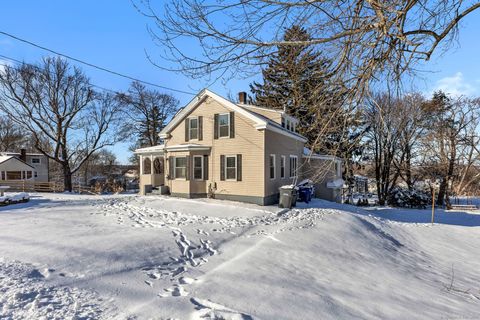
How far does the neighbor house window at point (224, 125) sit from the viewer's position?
46.9ft

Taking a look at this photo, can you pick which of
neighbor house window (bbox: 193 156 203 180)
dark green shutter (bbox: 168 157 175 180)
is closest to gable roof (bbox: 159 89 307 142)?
dark green shutter (bbox: 168 157 175 180)

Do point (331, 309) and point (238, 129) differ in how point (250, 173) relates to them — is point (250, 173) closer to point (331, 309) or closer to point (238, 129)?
point (238, 129)

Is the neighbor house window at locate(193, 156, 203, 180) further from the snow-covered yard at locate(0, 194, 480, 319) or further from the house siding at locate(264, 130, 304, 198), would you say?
the snow-covered yard at locate(0, 194, 480, 319)

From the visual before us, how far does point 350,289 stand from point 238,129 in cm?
1020

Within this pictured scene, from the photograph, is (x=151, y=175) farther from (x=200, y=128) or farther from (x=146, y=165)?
(x=200, y=128)

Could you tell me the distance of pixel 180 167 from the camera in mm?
15273

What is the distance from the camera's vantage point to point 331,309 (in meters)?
3.87

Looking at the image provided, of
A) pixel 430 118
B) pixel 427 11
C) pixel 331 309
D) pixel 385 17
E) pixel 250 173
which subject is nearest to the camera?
pixel 385 17

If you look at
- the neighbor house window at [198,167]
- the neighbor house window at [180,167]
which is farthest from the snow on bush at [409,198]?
the neighbor house window at [180,167]

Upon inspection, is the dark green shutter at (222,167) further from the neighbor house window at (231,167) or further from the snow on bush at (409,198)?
the snow on bush at (409,198)

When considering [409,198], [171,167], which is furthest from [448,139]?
[171,167]

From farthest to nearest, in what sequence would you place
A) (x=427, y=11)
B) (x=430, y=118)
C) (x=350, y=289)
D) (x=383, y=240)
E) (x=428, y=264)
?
(x=430, y=118) < (x=383, y=240) < (x=428, y=264) < (x=350, y=289) < (x=427, y=11)

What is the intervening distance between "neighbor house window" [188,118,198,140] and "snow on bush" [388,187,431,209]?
19157mm

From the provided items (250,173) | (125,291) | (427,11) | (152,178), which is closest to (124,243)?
(125,291)
